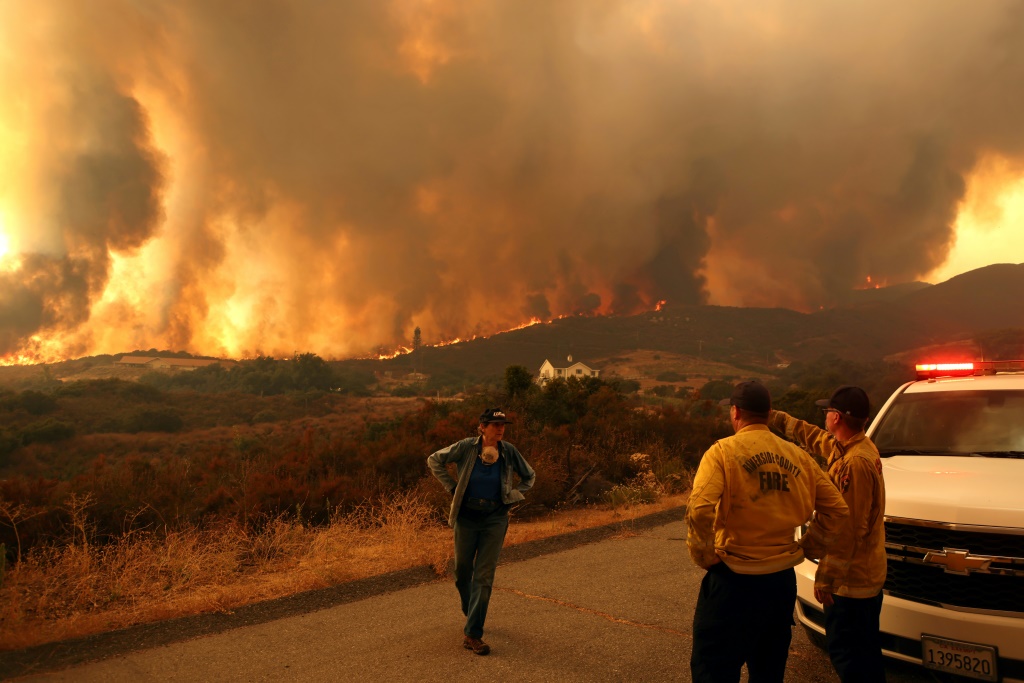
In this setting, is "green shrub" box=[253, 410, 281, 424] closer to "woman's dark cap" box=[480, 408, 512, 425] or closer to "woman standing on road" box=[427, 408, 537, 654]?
"woman standing on road" box=[427, 408, 537, 654]

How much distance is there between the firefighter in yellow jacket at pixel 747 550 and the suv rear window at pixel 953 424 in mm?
2887

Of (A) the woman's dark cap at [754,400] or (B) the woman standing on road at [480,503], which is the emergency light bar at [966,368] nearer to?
(A) the woman's dark cap at [754,400]

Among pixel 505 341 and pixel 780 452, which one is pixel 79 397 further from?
pixel 505 341

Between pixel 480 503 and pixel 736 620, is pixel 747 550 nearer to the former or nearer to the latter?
pixel 736 620

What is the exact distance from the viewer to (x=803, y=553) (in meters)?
3.21

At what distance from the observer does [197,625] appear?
556 centimetres

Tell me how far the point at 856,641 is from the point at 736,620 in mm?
943

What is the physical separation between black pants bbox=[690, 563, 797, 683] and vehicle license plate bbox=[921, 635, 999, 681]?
1.23 metres

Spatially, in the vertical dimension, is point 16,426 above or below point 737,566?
above

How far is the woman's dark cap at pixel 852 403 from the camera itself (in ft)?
11.7

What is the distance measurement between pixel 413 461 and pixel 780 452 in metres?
10.1

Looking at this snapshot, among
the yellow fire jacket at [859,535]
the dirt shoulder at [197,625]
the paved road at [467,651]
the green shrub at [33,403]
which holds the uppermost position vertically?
the green shrub at [33,403]

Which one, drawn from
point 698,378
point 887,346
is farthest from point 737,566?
point 887,346

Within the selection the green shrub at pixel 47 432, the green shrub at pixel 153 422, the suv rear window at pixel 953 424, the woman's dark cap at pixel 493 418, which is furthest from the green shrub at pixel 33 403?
the suv rear window at pixel 953 424
